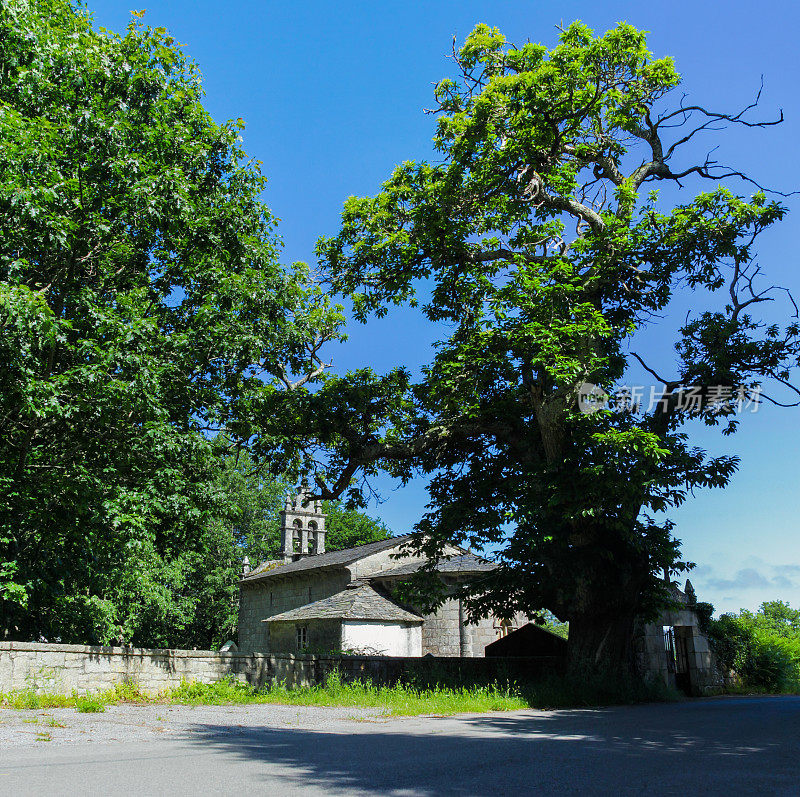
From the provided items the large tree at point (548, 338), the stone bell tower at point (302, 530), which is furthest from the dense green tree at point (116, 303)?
the stone bell tower at point (302, 530)

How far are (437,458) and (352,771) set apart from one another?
12.5m

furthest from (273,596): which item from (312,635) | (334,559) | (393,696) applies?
(393,696)

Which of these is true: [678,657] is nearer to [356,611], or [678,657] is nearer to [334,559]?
[356,611]

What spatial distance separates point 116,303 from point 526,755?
12.9m

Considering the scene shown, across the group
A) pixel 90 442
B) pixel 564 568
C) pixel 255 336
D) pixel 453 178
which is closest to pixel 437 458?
pixel 564 568

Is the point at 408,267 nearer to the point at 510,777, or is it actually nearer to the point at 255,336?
the point at 255,336

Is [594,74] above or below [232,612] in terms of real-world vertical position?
above

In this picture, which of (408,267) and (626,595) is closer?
(626,595)

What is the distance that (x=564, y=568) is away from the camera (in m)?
15.9

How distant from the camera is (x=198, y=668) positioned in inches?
586

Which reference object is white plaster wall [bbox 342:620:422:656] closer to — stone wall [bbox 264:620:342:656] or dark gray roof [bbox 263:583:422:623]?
dark gray roof [bbox 263:583:422:623]

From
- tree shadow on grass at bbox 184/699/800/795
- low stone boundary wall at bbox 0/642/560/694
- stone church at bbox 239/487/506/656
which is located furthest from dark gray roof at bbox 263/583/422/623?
tree shadow on grass at bbox 184/699/800/795

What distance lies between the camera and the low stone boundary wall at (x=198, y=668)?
1213 cm

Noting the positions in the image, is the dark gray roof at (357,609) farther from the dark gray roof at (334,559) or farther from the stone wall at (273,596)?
the stone wall at (273,596)
